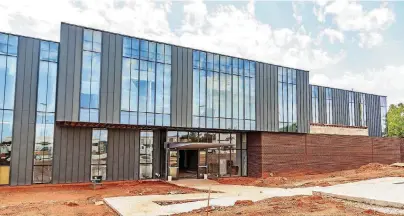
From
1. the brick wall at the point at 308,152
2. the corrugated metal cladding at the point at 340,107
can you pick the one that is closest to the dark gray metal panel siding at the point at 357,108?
the corrugated metal cladding at the point at 340,107

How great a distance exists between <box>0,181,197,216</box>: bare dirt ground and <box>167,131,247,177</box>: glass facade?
527cm

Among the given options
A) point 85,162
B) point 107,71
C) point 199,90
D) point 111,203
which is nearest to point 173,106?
point 199,90

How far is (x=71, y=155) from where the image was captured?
20391 mm

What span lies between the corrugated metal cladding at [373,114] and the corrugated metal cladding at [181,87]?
79.1 feet

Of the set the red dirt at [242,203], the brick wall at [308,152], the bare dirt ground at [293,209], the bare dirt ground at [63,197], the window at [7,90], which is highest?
the window at [7,90]

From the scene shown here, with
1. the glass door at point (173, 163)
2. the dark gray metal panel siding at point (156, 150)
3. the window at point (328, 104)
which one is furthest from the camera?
the window at point (328, 104)

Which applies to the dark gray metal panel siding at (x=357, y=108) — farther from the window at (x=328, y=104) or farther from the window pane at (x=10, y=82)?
the window pane at (x=10, y=82)

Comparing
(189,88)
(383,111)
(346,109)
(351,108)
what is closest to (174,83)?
(189,88)

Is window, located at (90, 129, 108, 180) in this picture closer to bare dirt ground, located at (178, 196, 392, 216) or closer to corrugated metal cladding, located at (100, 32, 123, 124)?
corrugated metal cladding, located at (100, 32, 123, 124)

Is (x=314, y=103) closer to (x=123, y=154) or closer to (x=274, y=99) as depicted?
(x=274, y=99)

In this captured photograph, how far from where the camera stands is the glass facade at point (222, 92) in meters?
23.1

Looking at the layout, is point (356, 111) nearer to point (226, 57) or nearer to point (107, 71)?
point (226, 57)

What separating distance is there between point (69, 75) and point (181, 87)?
709 cm

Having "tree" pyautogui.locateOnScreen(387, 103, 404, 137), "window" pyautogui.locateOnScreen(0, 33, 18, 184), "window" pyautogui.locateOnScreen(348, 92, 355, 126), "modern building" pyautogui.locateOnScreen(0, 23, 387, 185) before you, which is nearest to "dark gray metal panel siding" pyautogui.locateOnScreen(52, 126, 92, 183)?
"modern building" pyautogui.locateOnScreen(0, 23, 387, 185)
